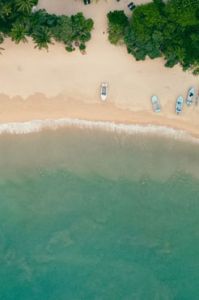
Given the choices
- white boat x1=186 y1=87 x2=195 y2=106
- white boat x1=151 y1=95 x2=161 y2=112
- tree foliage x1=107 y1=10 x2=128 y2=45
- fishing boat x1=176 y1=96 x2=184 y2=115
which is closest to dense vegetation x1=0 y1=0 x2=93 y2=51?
tree foliage x1=107 y1=10 x2=128 y2=45

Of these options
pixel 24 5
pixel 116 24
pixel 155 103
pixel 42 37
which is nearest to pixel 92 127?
pixel 155 103

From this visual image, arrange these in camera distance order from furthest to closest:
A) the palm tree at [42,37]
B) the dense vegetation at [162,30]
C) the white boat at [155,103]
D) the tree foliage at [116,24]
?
1. the white boat at [155,103]
2. the tree foliage at [116,24]
3. the dense vegetation at [162,30]
4. the palm tree at [42,37]

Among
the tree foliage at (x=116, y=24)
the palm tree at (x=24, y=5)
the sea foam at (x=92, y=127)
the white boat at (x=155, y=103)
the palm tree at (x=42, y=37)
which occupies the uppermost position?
the palm tree at (x=24, y=5)

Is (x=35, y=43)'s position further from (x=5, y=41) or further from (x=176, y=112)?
(x=176, y=112)

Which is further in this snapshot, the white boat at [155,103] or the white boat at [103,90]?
the white boat at [155,103]

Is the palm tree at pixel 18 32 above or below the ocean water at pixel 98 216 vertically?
above

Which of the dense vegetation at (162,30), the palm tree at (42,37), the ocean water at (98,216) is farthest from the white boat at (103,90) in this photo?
the palm tree at (42,37)

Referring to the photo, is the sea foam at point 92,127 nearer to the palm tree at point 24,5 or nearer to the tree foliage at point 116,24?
the tree foliage at point 116,24
